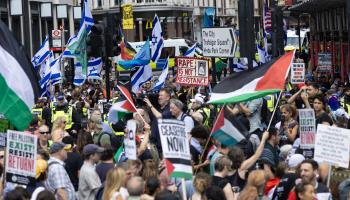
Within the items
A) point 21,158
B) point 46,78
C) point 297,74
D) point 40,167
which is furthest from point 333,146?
point 46,78

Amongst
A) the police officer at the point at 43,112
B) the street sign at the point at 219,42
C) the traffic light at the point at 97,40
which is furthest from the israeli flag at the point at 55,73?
the street sign at the point at 219,42

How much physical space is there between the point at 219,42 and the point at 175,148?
9586mm

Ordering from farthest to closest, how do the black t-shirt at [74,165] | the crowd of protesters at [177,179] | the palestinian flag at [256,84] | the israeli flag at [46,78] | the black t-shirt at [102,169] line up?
the israeli flag at [46,78] → the palestinian flag at [256,84] → the black t-shirt at [74,165] → the black t-shirt at [102,169] → the crowd of protesters at [177,179]

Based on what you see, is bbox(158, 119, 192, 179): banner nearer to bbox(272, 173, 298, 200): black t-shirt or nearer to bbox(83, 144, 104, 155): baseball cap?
bbox(272, 173, 298, 200): black t-shirt

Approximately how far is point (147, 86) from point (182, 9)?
6995cm

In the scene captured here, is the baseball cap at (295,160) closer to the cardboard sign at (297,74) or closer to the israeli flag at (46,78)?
the cardboard sign at (297,74)

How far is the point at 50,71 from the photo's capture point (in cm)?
3155

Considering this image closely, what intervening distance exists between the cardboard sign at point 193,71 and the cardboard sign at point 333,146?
32.9 feet

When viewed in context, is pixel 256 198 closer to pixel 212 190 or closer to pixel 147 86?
pixel 212 190

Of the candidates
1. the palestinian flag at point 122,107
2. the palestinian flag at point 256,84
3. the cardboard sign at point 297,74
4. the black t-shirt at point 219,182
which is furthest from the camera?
the cardboard sign at point 297,74

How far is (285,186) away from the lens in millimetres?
12086

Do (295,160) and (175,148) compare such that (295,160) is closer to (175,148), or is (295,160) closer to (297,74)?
(175,148)

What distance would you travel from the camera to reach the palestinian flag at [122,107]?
1736 centimetres

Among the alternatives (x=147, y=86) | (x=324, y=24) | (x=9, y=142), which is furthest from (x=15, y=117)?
(x=324, y=24)
